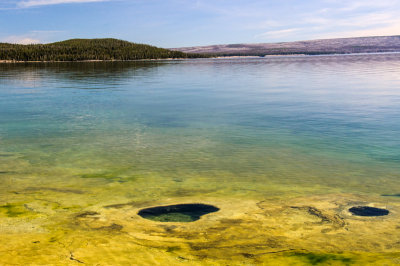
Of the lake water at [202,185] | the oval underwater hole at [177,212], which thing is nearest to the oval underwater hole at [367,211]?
the lake water at [202,185]

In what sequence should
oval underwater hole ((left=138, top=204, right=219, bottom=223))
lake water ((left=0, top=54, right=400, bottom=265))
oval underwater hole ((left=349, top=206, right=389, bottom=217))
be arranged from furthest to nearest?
1. oval underwater hole ((left=349, top=206, right=389, bottom=217))
2. oval underwater hole ((left=138, top=204, right=219, bottom=223))
3. lake water ((left=0, top=54, right=400, bottom=265))

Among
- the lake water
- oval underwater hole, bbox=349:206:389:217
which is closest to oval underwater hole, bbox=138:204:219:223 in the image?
the lake water

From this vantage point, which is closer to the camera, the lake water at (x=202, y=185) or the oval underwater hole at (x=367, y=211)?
the lake water at (x=202, y=185)

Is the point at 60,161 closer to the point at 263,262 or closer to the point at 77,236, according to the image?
the point at 77,236

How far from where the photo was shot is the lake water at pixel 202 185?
226 inches

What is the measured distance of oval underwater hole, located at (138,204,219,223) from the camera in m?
7.16

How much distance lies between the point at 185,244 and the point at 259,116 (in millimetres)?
14318

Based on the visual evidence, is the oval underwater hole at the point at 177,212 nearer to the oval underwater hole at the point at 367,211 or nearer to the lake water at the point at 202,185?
the lake water at the point at 202,185

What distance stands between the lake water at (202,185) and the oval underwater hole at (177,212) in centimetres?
23

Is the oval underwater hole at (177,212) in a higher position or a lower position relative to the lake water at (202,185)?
lower

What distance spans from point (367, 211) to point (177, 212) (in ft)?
11.9

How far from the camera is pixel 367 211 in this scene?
298 inches

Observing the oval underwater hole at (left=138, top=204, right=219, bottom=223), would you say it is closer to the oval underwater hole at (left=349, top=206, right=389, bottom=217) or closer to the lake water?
the lake water

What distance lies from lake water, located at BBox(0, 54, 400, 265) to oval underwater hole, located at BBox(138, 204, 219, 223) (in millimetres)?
225
